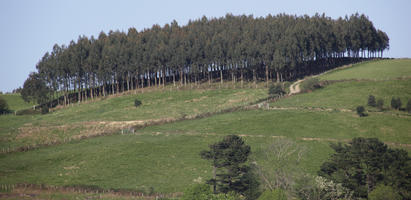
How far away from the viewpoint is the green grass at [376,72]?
132m

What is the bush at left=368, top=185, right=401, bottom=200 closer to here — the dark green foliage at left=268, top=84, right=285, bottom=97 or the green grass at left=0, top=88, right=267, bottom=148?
the green grass at left=0, top=88, right=267, bottom=148

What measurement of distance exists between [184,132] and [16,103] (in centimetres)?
9755

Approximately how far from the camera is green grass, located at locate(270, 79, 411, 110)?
106m

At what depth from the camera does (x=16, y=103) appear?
163875 millimetres

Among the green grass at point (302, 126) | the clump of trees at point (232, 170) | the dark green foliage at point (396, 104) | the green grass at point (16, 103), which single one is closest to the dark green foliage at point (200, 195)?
the clump of trees at point (232, 170)

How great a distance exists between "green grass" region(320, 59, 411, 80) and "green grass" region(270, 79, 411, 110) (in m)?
9.10

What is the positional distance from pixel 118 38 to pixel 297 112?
10951 cm

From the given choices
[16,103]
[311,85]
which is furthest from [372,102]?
[16,103]

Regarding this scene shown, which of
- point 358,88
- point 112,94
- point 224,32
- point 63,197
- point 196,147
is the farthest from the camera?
point 224,32

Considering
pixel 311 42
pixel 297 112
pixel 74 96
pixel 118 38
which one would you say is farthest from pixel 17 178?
pixel 118 38

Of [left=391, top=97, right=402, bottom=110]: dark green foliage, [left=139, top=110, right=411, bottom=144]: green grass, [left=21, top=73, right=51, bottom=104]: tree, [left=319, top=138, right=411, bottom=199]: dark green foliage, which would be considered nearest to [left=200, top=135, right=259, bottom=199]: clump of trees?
[left=319, top=138, right=411, bottom=199]: dark green foliage

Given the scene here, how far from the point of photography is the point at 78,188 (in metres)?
65.4

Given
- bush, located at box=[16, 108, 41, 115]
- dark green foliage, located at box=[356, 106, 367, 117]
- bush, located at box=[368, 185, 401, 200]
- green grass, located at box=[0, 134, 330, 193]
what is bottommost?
bush, located at box=[368, 185, 401, 200]

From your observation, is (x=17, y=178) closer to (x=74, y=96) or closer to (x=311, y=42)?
(x=74, y=96)
